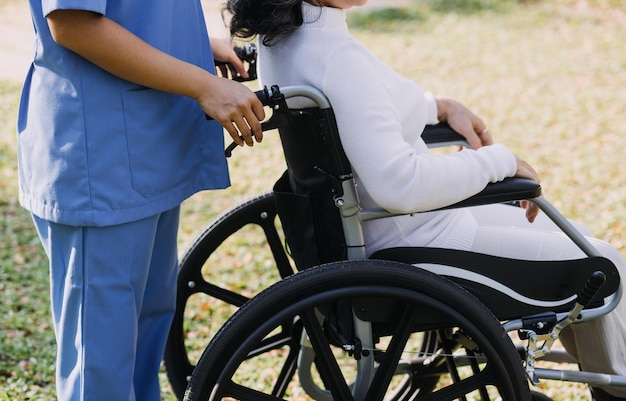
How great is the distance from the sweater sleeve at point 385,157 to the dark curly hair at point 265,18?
14cm

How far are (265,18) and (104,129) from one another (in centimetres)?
47

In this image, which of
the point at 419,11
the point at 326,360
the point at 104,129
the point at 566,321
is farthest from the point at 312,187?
the point at 419,11

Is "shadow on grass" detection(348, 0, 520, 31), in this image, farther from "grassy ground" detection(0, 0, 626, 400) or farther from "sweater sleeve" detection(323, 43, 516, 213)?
"sweater sleeve" detection(323, 43, 516, 213)

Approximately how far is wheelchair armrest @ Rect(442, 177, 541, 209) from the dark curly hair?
0.59m

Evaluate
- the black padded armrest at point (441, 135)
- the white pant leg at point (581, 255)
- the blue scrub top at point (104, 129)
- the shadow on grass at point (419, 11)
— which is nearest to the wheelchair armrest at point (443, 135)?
the black padded armrest at point (441, 135)

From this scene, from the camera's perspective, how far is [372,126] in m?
1.97

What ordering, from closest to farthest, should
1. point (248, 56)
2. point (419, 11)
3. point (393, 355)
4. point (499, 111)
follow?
1. point (393, 355)
2. point (248, 56)
3. point (499, 111)
4. point (419, 11)

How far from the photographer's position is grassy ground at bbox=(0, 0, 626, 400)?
380 centimetres

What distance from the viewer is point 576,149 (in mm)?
5777

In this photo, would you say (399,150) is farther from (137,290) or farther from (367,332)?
(137,290)

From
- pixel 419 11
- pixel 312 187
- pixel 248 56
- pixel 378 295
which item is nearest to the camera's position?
pixel 378 295

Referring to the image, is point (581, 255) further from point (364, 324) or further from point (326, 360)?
point (326, 360)

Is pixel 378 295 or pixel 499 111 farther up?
pixel 499 111

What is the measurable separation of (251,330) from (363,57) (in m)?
0.69
